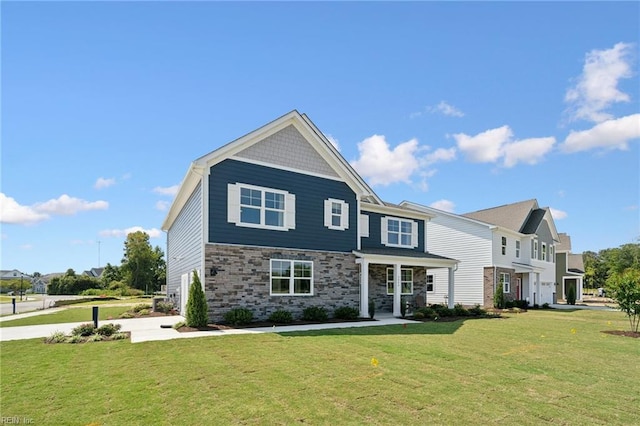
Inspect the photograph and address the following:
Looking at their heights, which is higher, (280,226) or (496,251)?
(280,226)

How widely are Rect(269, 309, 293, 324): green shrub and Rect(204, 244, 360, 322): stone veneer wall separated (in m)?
0.28

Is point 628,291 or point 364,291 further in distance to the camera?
Result: point 364,291

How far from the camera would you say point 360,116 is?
19.4 m

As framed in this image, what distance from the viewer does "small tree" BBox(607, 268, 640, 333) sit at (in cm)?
1441

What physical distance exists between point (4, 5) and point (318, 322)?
45.4ft

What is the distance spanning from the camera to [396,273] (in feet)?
63.2

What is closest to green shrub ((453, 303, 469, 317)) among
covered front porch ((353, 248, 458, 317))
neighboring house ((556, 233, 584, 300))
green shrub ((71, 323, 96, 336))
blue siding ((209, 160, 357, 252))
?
covered front porch ((353, 248, 458, 317))

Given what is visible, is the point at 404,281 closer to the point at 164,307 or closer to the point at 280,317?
the point at 280,317

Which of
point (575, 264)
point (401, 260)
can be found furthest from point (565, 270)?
point (401, 260)

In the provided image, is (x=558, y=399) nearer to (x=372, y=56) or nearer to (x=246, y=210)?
(x=246, y=210)

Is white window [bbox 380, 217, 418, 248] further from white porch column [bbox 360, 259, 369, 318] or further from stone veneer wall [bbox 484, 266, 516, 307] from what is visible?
stone veneer wall [bbox 484, 266, 516, 307]

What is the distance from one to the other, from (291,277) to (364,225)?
5.96 metres

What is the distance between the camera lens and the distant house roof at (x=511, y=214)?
107ft

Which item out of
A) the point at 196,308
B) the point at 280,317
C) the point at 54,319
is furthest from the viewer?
the point at 54,319
